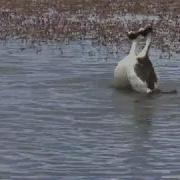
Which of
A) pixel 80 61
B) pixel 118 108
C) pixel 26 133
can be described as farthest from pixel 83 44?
pixel 26 133

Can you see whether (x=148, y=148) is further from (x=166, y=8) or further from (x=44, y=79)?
(x=166, y=8)

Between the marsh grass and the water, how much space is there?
527cm

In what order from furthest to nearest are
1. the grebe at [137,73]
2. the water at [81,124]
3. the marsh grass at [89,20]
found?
1. the marsh grass at [89,20]
2. the grebe at [137,73]
3. the water at [81,124]

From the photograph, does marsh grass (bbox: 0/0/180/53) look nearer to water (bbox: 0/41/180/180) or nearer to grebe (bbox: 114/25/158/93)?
water (bbox: 0/41/180/180)

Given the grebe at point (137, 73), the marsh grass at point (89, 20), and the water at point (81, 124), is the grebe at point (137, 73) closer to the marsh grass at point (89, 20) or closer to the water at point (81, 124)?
the water at point (81, 124)

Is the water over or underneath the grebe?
underneath

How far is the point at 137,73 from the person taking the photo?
15945mm

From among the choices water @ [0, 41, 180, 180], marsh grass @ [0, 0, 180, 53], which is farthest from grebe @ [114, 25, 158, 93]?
marsh grass @ [0, 0, 180, 53]

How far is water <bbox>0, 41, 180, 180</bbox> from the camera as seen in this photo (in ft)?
31.7

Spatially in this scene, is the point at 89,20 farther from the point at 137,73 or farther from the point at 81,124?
the point at 81,124

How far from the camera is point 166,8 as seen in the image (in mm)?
35156

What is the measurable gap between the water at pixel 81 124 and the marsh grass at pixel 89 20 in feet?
17.3

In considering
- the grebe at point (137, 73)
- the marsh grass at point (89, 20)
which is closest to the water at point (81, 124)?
the grebe at point (137, 73)

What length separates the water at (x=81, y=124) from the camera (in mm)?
9648
